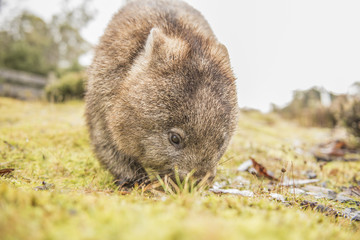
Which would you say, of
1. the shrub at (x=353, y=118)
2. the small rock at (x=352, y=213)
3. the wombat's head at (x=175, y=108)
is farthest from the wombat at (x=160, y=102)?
the shrub at (x=353, y=118)

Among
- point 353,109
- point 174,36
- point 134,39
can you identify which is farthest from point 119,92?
point 353,109

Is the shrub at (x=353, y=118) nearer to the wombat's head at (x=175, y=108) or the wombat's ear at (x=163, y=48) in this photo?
the wombat's head at (x=175, y=108)

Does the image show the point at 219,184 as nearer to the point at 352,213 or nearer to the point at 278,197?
the point at 278,197

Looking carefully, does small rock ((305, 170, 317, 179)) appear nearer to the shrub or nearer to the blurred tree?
the shrub

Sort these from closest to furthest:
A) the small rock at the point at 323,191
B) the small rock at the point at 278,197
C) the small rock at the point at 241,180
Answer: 1. the small rock at the point at 278,197
2. the small rock at the point at 323,191
3. the small rock at the point at 241,180

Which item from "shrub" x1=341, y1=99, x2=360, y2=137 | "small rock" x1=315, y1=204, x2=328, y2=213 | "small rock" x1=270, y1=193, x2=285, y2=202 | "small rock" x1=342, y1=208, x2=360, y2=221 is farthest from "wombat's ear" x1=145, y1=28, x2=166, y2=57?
"shrub" x1=341, y1=99, x2=360, y2=137

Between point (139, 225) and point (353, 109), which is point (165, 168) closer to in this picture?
point (139, 225)
